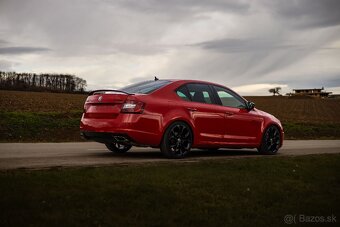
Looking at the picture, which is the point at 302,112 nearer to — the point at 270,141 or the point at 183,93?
the point at 270,141

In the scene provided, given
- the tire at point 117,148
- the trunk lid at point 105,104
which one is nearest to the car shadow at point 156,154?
the tire at point 117,148

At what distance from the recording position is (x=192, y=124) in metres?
9.47

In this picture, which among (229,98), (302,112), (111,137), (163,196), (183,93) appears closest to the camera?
(163,196)

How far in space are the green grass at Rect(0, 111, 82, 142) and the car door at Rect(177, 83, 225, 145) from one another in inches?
347

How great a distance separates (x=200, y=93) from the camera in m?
10.1

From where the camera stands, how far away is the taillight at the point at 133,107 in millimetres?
8742

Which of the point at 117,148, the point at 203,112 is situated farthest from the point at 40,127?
the point at 203,112

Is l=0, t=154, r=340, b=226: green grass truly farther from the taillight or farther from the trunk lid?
the trunk lid

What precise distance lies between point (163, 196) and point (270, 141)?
6.38m

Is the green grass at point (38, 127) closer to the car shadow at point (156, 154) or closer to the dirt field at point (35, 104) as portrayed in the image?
the dirt field at point (35, 104)

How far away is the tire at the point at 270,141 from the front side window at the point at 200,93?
1867 mm

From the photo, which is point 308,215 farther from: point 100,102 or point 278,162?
point 100,102

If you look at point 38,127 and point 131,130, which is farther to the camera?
point 38,127

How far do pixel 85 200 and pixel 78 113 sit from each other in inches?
827
